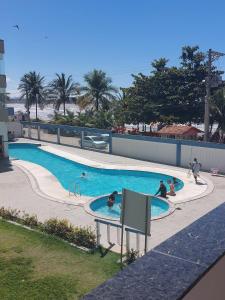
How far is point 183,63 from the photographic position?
133 ft

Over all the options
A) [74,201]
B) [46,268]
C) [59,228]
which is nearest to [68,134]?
[74,201]

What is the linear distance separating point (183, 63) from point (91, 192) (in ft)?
78.0

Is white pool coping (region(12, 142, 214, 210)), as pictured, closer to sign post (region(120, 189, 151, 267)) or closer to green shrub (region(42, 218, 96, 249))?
green shrub (region(42, 218, 96, 249))

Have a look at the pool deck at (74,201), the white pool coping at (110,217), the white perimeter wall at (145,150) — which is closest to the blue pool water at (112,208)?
the white pool coping at (110,217)

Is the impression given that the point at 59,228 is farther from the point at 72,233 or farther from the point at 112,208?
the point at 112,208

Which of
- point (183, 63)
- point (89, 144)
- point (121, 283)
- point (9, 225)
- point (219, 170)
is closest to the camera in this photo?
point (121, 283)

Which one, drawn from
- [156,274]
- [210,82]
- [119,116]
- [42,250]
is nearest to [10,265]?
→ [42,250]

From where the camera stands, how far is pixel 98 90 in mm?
53125

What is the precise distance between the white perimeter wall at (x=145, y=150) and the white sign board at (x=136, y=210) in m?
18.7

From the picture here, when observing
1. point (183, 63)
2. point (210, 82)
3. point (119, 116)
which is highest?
point (183, 63)

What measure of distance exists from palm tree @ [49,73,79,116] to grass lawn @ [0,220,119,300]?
1970 inches

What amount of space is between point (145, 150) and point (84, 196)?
11.7m

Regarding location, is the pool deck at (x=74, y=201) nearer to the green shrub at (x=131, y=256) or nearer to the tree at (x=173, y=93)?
the green shrub at (x=131, y=256)

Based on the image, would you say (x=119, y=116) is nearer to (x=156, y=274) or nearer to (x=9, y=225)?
(x=9, y=225)
